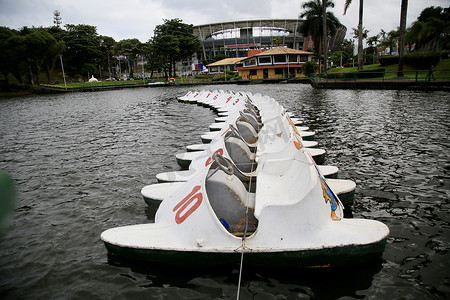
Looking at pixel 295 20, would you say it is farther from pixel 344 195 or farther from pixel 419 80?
pixel 344 195

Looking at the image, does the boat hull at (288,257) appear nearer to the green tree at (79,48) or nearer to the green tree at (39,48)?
the green tree at (39,48)

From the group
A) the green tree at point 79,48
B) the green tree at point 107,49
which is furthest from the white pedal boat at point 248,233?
the green tree at point 107,49

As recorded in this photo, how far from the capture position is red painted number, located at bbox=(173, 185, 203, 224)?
4492mm

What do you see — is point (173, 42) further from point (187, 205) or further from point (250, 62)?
point (187, 205)

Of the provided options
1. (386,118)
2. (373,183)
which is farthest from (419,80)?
(373,183)

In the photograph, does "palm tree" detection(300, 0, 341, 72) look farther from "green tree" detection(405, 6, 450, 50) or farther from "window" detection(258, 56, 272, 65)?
"green tree" detection(405, 6, 450, 50)

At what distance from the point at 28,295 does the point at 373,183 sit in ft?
24.3

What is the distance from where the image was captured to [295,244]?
4.14 metres

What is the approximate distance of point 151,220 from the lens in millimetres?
6137

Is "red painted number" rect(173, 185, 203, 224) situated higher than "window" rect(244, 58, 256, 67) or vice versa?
"window" rect(244, 58, 256, 67)

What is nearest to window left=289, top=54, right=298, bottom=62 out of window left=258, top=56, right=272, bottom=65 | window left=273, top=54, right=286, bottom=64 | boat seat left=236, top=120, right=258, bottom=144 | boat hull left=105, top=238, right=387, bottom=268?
window left=273, top=54, right=286, bottom=64

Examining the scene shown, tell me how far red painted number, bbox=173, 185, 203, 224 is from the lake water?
78 centimetres

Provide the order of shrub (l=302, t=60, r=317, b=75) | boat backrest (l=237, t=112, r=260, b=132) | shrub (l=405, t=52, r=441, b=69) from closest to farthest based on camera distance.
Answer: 1. boat backrest (l=237, t=112, r=260, b=132)
2. shrub (l=405, t=52, r=441, b=69)
3. shrub (l=302, t=60, r=317, b=75)

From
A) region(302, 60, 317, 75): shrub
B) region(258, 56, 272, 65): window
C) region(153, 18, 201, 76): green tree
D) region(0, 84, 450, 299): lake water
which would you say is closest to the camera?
region(0, 84, 450, 299): lake water
